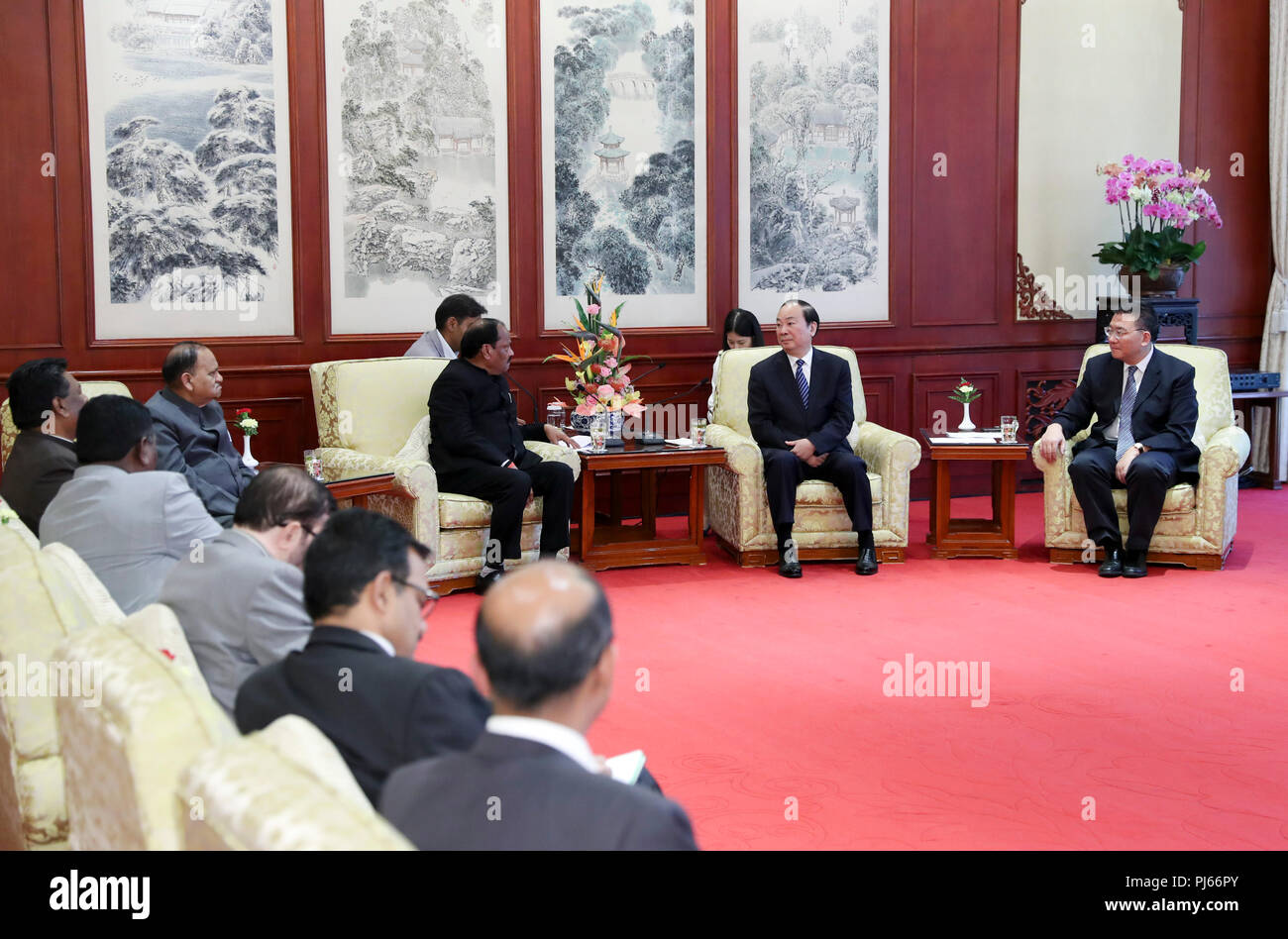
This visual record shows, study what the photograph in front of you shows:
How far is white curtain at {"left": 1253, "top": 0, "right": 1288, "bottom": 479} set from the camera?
29.3 ft

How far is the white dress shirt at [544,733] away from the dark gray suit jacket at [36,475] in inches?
129

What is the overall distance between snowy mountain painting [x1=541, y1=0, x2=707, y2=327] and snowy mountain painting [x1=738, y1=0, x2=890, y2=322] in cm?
35

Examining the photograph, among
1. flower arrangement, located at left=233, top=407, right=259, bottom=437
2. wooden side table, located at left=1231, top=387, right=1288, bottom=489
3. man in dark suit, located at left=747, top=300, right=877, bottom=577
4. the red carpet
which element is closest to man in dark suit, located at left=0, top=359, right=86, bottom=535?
flower arrangement, located at left=233, top=407, right=259, bottom=437

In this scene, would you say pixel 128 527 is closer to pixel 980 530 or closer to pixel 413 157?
pixel 413 157

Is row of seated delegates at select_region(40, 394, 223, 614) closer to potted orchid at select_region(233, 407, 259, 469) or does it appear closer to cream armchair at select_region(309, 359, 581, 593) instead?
potted orchid at select_region(233, 407, 259, 469)

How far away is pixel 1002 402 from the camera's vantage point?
8.89 metres

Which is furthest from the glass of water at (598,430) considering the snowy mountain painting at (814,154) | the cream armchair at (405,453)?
the snowy mountain painting at (814,154)

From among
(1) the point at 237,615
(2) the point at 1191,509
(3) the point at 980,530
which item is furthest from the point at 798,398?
(1) the point at 237,615

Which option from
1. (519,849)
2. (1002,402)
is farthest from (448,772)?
(1002,402)

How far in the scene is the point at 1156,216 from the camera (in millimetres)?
8172

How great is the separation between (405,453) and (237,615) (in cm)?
390

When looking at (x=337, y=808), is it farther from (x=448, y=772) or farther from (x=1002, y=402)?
(x=1002, y=402)

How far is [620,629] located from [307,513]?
2.72 meters
